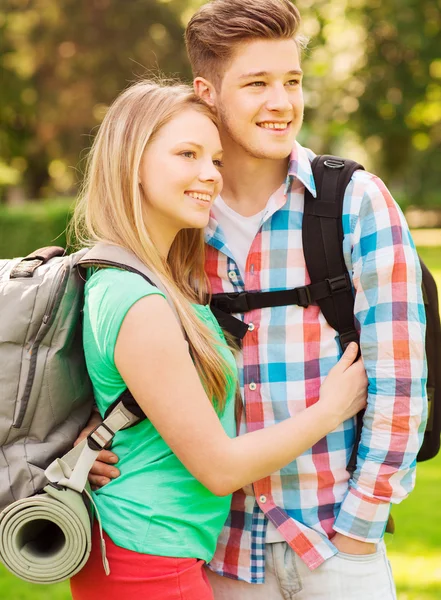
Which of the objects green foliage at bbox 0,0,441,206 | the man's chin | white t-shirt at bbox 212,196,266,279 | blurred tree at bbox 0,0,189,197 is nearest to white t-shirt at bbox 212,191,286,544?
white t-shirt at bbox 212,196,266,279

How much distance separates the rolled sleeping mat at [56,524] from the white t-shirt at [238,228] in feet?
3.35

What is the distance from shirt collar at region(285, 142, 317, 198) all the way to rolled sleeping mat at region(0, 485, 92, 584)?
4.04 ft

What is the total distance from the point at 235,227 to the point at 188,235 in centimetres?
18

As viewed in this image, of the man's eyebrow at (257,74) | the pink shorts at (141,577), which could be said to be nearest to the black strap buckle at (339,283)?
the man's eyebrow at (257,74)

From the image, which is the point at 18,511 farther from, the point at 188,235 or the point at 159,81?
the point at 159,81

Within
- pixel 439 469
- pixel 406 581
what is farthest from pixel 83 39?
pixel 406 581

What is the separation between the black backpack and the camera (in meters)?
2.74

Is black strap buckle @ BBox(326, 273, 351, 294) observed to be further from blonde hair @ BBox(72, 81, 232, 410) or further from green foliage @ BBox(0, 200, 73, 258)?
green foliage @ BBox(0, 200, 73, 258)

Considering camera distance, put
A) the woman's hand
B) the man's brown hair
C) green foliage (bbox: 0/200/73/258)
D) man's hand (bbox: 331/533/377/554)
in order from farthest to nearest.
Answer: green foliage (bbox: 0/200/73/258), the man's brown hair, man's hand (bbox: 331/533/377/554), the woman's hand

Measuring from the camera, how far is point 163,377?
235 cm

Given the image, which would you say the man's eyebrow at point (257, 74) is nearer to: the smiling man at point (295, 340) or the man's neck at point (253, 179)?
the smiling man at point (295, 340)

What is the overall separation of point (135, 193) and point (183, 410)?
2.32 feet

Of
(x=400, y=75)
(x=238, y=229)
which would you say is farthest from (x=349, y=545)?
(x=400, y=75)

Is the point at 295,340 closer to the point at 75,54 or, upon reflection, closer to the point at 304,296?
the point at 304,296
